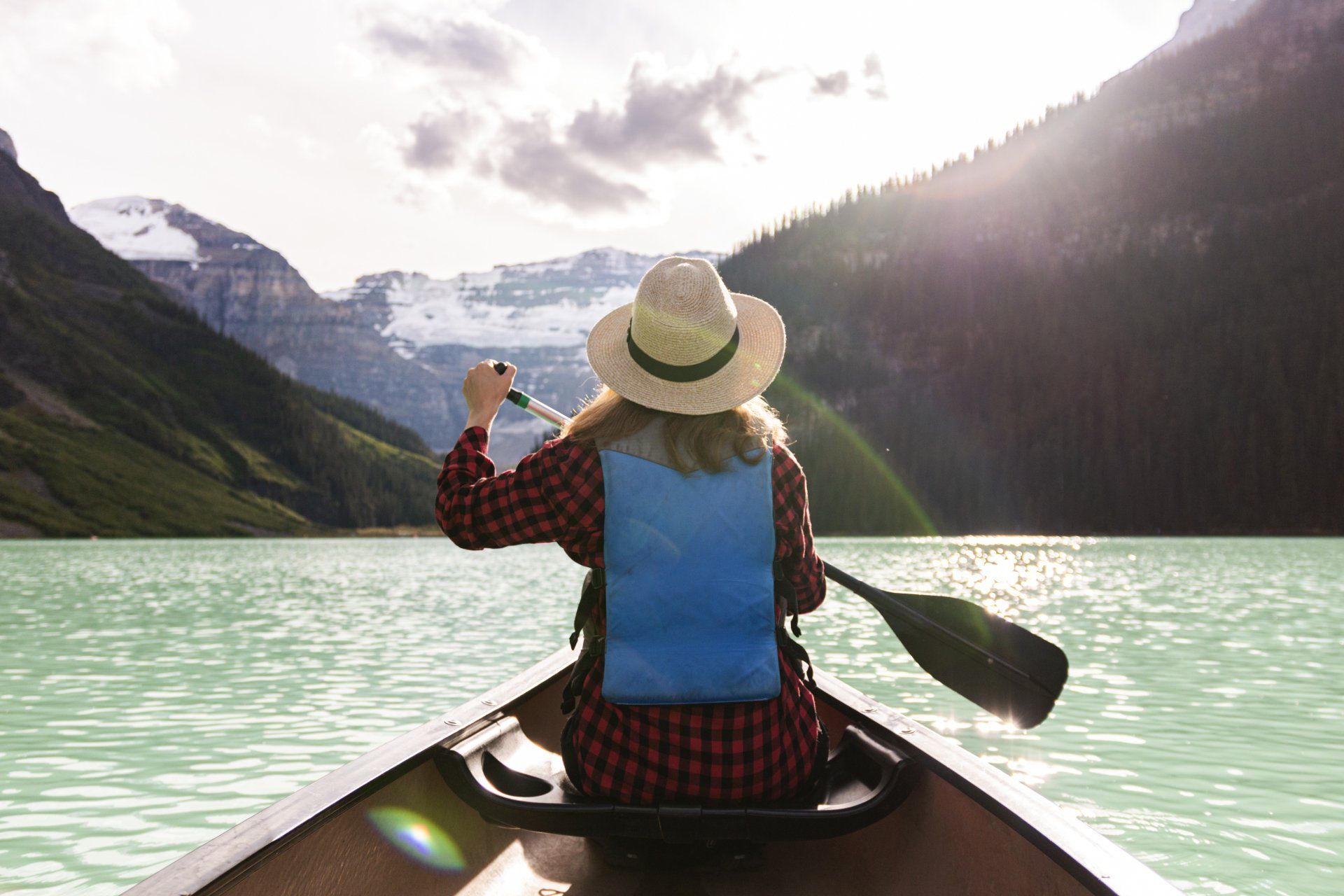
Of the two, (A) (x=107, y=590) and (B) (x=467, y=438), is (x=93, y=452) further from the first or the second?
(B) (x=467, y=438)

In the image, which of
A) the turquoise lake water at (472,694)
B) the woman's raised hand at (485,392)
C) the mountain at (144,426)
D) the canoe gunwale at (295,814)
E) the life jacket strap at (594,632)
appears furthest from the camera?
the mountain at (144,426)

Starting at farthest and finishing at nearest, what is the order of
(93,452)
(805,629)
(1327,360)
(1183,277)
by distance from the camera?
(1183,277) → (93,452) → (1327,360) → (805,629)

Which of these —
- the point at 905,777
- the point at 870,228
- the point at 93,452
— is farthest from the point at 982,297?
the point at 905,777

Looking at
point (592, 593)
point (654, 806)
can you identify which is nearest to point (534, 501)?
point (592, 593)

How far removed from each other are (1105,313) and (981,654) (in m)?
151

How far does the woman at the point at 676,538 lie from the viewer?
3256 mm

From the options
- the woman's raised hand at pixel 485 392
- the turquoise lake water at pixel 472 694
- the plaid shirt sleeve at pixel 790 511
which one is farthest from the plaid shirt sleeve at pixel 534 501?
the turquoise lake water at pixel 472 694

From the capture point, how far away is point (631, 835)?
3461 mm

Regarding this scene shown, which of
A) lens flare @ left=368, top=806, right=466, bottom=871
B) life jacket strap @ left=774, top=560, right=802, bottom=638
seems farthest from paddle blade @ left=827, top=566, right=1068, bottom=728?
lens flare @ left=368, top=806, right=466, bottom=871

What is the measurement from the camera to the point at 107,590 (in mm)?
35000

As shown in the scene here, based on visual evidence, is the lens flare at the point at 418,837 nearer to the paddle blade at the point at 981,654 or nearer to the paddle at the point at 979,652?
the paddle at the point at 979,652

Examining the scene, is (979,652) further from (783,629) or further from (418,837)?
(418,837)

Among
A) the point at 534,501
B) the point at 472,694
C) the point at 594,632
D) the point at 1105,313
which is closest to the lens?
the point at 534,501

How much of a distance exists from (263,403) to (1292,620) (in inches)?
6547
